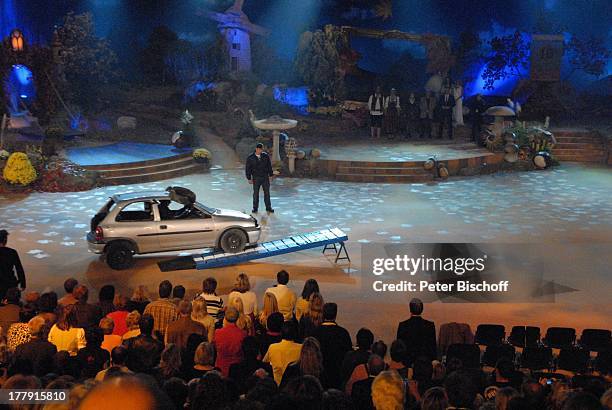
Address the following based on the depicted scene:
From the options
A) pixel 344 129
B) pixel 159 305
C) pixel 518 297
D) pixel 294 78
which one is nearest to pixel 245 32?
pixel 294 78

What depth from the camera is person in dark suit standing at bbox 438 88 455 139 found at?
27045 mm

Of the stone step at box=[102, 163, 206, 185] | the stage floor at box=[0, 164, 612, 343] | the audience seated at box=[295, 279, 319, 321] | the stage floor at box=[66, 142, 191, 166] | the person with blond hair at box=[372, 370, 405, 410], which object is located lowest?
the stage floor at box=[0, 164, 612, 343]

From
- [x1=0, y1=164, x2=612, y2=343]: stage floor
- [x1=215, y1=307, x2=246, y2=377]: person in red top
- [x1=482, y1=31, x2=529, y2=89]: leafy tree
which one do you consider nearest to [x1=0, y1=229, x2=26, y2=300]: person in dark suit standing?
[x1=0, y1=164, x2=612, y2=343]: stage floor

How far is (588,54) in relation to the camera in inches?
1297

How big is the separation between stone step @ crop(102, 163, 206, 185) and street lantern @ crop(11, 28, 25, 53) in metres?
8.88

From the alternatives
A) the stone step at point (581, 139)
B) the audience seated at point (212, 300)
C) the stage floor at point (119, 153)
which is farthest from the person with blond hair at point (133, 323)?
the stone step at point (581, 139)

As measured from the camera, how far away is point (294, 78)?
3331 cm

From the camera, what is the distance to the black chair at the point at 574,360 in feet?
27.2

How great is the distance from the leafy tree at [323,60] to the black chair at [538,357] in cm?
2461

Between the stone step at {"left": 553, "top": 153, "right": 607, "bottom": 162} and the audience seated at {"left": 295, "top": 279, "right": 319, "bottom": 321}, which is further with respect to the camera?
the stone step at {"left": 553, "top": 153, "right": 607, "bottom": 162}

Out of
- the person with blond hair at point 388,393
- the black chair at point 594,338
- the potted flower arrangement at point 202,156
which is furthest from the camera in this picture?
the potted flower arrangement at point 202,156

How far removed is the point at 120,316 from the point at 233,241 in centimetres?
553

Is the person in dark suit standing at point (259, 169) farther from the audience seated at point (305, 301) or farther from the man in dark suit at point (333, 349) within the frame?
the man in dark suit at point (333, 349)

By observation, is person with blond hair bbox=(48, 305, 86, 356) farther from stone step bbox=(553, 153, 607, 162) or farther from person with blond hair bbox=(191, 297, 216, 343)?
stone step bbox=(553, 153, 607, 162)
